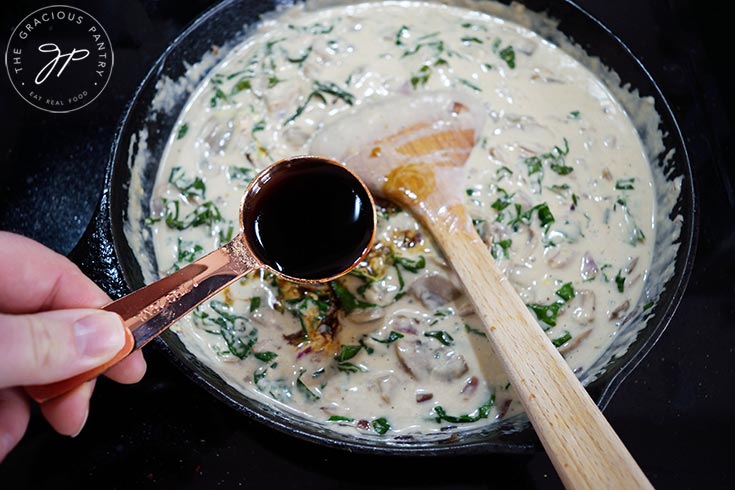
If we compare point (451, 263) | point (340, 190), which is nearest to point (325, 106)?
point (340, 190)

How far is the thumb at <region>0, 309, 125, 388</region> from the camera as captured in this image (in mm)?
1403

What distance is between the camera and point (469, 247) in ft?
6.97

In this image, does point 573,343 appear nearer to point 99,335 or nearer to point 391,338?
point 391,338

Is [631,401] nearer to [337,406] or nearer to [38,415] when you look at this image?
[337,406]

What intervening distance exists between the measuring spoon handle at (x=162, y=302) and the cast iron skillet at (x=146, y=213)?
0.32m

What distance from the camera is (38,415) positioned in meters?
2.26

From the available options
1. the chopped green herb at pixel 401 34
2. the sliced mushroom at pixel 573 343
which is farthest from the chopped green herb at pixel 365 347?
the chopped green herb at pixel 401 34

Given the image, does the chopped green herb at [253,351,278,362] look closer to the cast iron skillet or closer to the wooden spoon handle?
the cast iron skillet

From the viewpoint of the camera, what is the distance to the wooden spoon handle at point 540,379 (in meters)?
1.65

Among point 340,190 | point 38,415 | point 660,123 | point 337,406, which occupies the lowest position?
point 38,415

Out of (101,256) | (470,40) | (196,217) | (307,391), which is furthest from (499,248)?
(101,256)

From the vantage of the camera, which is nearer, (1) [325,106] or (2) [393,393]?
(2) [393,393]

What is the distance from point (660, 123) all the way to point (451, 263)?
961mm

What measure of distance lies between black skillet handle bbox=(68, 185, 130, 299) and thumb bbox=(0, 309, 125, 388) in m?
0.64
